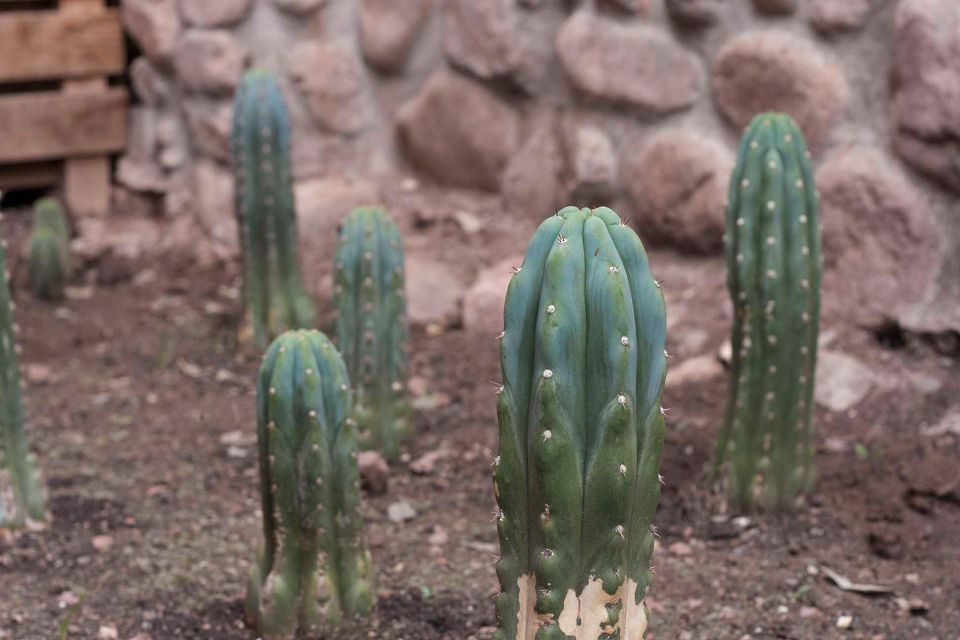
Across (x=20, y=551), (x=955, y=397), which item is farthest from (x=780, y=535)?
(x=20, y=551)

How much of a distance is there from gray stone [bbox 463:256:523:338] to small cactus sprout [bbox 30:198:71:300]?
5.48 feet

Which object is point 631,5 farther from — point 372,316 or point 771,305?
point 771,305

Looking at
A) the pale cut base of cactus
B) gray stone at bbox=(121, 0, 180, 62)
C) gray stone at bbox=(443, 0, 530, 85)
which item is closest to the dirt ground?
the pale cut base of cactus

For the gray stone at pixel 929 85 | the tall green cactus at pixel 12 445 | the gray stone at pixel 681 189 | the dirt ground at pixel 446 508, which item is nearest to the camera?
the dirt ground at pixel 446 508

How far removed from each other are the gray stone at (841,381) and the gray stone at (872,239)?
0.18m

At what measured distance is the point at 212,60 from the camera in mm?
5516

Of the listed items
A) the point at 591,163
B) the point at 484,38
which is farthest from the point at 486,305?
the point at 484,38

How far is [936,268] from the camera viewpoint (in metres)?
3.79

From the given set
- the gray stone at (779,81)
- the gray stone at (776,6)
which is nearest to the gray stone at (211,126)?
the gray stone at (779,81)

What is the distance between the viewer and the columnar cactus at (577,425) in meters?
2.00

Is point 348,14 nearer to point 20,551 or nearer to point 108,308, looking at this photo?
point 108,308

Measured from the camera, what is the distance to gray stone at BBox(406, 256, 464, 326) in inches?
185

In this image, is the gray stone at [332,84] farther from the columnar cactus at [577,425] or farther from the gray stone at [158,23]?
the columnar cactus at [577,425]

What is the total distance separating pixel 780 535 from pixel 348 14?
301 cm
